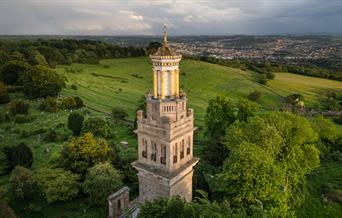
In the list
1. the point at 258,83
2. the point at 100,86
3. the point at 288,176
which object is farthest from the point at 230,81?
the point at 288,176

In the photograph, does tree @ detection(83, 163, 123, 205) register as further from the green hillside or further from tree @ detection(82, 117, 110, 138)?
the green hillside

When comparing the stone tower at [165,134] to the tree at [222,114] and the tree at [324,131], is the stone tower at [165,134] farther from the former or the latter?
the tree at [324,131]

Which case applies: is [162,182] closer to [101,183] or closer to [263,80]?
[101,183]

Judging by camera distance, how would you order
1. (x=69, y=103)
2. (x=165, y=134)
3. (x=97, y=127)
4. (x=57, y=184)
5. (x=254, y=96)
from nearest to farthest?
(x=165, y=134), (x=57, y=184), (x=97, y=127), (x=69, y=103), (x=254, y=96)

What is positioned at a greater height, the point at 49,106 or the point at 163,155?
the point at 163,155

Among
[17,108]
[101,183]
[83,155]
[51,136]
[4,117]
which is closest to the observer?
[101,183]

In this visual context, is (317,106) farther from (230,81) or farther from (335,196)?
(335,196)

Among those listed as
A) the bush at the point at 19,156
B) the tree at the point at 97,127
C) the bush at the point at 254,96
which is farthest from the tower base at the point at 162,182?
the bush at the point at 254,96

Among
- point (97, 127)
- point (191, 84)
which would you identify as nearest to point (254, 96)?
point (191, 84)
